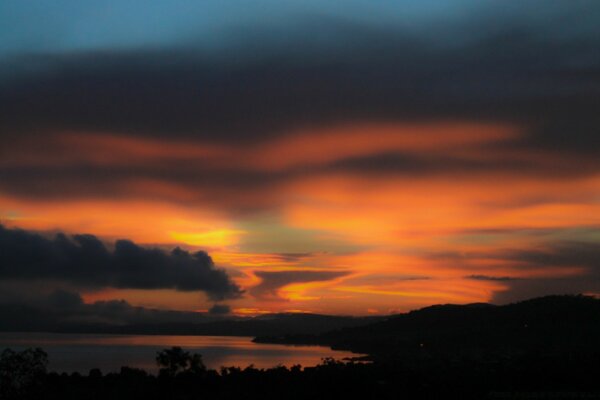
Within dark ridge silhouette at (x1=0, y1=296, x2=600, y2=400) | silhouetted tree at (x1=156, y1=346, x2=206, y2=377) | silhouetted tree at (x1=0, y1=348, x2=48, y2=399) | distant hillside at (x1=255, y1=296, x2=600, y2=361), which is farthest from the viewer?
distant hillside at (x1=255, y1=296, x2=600, y2=361)

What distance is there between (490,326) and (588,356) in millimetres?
55156

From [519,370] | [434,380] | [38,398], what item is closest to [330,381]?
[434,380]

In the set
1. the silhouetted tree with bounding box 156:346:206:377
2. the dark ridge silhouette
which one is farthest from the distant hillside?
the silhouetted tree with bounding box 156:346:206:377

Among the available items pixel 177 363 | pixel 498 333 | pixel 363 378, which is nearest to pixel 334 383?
pixel 363 378

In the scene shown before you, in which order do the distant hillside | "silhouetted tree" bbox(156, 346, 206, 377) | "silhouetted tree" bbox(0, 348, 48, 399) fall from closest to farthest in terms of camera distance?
"silhouetted tree" bbox(0, 348, 48, 399) < "silhouetted tree" bbox(156, 346, 206, 377) < the distant hillside

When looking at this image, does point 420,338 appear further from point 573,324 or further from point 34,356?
point 34,356

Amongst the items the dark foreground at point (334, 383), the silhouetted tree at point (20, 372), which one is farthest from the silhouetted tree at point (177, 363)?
the silhouetted tree at point (20, 372)

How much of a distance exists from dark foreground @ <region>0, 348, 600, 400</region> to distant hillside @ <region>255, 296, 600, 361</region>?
1173 inches

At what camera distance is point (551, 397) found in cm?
6262

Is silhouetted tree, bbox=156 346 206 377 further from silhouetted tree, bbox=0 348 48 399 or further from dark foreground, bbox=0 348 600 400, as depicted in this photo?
silhouetted tree, bbox=0 348 48 399

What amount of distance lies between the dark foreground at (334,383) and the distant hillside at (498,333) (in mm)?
29794

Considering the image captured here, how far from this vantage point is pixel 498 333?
143 meters

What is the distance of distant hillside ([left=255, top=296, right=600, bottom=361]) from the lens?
398 feet

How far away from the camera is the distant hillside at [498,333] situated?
398 ft
